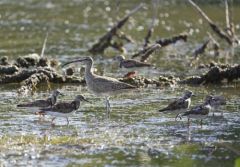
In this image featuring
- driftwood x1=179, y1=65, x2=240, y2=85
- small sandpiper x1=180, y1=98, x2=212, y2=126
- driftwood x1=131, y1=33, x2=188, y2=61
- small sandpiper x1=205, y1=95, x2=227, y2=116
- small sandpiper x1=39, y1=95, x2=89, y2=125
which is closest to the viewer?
small sandpiper x1=180, y1=98, x2=212, y2=126

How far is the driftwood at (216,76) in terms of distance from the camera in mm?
21156

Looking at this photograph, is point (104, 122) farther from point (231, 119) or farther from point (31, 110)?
point (231, 119)

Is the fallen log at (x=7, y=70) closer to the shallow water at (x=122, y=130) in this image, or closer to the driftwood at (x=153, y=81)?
the shallow water at (x=122, y=130)

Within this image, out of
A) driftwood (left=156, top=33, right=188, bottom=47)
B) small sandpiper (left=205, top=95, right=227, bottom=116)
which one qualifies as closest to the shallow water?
small sandpiper (left=205, top=95, right=227, bottom=116)

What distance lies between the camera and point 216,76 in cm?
2128

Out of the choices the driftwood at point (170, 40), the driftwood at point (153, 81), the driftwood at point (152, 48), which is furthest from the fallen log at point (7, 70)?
the driftwood at point (170, 40)

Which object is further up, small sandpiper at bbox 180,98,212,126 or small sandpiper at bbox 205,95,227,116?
small sandpiper at bbox 205,95,227,116

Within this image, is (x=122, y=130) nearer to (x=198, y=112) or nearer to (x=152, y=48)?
(x=198, y=112)

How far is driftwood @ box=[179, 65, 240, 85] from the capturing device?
21156 millimetres

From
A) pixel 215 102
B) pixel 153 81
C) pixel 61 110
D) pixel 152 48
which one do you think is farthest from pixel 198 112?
pixel 152 48

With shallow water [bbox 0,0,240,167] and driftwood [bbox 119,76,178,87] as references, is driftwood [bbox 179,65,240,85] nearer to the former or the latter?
shallow water [bbox 0,0,240,167]

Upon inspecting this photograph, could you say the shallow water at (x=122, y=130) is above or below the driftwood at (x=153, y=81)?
below

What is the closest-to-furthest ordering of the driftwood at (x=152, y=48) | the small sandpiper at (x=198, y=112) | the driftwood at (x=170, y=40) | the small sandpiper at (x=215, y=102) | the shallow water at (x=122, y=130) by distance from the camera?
the shallow water at (x=122, y=130), the small sandpiper at (x=198, y=112), the small sandpiper at (x=215, y=102), the driftwood at (x=152, y=48), the driftwood at (x=170, y=40)

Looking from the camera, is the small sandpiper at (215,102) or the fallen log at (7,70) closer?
the small sandpiper at (215,102)
